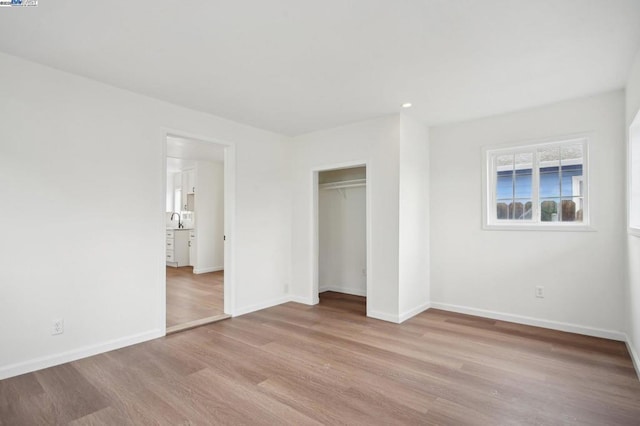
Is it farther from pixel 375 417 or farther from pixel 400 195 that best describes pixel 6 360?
pixel 400 195

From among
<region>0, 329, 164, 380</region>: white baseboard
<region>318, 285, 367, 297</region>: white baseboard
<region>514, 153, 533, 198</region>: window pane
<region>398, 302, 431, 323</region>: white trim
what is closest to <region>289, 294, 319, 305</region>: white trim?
<region>318, 285, 367, 297</region>: white baseboard

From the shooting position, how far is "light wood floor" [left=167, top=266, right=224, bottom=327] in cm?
425

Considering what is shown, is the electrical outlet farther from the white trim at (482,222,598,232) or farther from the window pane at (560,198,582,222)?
the window pane at (560,198,582,222)

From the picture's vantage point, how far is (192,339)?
3453 mm

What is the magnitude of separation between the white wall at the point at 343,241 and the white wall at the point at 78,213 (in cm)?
261

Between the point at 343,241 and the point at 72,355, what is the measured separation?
388cm

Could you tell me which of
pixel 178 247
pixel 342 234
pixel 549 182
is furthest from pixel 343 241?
pixel 178 247

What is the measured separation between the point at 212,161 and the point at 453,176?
18.3 feet

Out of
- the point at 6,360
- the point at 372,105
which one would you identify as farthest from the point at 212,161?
the point at 6,360

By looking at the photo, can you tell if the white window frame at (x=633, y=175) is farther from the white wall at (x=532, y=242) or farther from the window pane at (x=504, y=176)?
the window pane at (x=504, y=176)

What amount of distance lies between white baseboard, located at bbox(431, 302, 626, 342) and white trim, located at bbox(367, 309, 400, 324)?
0.91 meters

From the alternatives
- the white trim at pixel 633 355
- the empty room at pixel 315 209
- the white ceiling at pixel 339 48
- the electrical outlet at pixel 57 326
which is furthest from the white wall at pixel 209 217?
the white trim at pixel 633 355

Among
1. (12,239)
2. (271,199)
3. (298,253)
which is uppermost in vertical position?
(271,199)

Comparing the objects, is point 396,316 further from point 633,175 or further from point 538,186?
point 633,175
